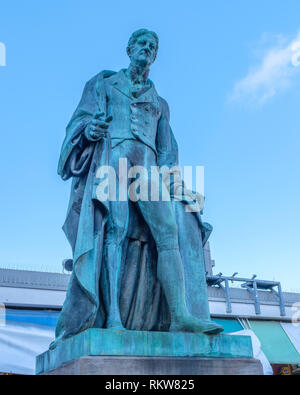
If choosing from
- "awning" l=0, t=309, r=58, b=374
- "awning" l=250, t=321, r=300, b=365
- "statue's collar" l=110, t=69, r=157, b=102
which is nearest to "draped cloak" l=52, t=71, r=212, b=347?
"statue's collar" l=110, t=69, r=157, b=102

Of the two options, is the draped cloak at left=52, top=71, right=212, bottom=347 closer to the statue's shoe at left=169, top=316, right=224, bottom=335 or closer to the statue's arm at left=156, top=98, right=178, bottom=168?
the statue's shoe at left=169, top=316, right=224, bottom=335

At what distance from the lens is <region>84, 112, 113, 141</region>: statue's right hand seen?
5969 millimetres

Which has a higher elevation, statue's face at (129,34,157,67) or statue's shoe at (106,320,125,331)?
statue's face at (129,34,157,67)

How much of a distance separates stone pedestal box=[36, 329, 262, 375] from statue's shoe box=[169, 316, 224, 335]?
73mm

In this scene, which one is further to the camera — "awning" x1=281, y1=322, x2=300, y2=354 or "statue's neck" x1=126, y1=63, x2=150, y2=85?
"awning" x1=281, y1=322, x2=300, y2=354

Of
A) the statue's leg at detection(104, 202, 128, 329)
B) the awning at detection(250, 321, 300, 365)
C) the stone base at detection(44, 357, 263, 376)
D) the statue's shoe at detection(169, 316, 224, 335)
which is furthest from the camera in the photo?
the awning at detection(250, 321, 300, 365)

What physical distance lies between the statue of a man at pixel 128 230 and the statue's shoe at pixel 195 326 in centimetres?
1

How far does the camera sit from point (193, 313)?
579 centimetres

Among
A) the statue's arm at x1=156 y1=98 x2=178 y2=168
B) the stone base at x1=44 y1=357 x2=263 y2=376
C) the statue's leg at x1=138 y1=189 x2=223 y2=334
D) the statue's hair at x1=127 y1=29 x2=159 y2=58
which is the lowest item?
the stone base at x1=44 y1=357 x2=263 y2=376

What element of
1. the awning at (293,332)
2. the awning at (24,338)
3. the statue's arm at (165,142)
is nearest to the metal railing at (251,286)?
the awning at (293,332)
